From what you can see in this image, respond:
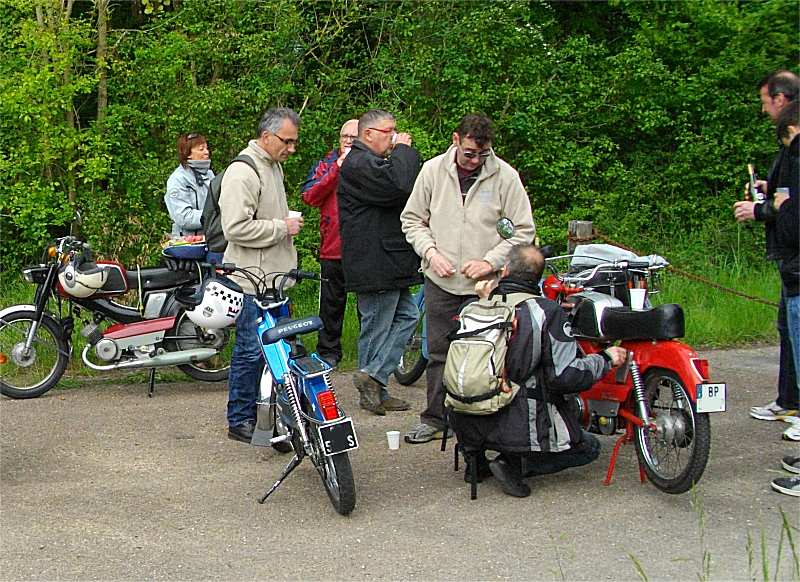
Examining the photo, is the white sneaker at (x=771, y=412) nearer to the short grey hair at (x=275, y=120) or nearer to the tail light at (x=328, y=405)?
the tail light at (x=328, y=405)

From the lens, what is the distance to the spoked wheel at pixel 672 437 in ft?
17.8

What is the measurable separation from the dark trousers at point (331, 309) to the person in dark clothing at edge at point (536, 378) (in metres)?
3.06

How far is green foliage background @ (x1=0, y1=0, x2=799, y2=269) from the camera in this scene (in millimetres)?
11188

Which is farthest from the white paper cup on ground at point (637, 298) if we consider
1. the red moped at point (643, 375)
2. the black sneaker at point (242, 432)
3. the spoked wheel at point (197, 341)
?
the spoked wheel at point (197, 341)

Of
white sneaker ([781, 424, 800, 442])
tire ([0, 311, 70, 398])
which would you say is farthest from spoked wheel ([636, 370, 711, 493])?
tire ([0, 311, 70, 398])

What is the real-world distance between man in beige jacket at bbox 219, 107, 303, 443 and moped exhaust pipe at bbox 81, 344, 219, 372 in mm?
1402

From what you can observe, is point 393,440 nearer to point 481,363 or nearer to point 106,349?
point 481,363

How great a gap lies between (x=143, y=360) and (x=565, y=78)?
268 inches

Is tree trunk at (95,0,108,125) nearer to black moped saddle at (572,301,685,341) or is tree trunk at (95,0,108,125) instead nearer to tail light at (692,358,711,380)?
black moped saddle at (572,301,685,341)

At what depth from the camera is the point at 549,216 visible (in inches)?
517

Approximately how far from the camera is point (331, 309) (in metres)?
8.84

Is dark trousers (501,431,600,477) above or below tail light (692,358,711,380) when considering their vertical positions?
below

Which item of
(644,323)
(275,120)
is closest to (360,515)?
(644,323)

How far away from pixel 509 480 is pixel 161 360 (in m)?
3.30
